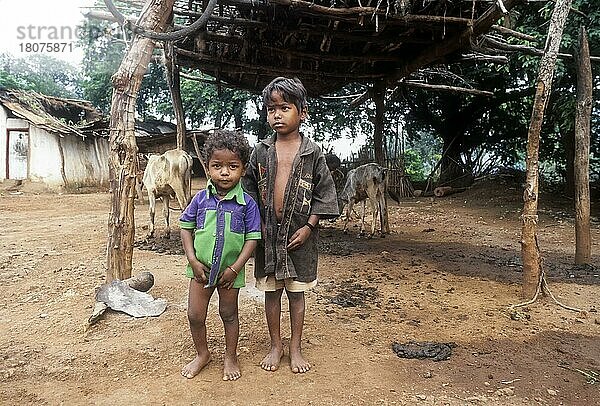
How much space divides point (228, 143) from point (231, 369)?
1.35m

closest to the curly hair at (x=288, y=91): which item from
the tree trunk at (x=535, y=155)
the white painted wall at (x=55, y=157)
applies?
the tree trunk at (x=535, y=155)

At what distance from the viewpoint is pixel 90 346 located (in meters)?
3.19

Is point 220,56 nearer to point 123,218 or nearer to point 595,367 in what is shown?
point 123,218

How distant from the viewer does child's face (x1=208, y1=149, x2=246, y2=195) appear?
264 cm

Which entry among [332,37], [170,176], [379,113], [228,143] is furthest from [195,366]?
Answer: [379,113]

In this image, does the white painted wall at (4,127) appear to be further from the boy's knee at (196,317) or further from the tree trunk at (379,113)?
the boy's knee at (196,317)

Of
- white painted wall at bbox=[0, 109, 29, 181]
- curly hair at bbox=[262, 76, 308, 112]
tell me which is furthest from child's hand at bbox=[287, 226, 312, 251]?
white painted wall at bbox=[0, 109, 29, 181]

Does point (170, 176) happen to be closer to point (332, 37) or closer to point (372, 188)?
point (332, 37)

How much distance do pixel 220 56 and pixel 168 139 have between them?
323 inches

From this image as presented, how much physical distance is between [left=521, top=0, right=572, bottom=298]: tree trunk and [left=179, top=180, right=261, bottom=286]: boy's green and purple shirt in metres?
3.02

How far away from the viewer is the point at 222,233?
8.59 feet

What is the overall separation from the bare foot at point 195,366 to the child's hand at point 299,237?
0.87 m

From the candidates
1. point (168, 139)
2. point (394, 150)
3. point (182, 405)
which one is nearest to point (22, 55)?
point (168, 139)

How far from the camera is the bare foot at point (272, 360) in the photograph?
284 centimetres
